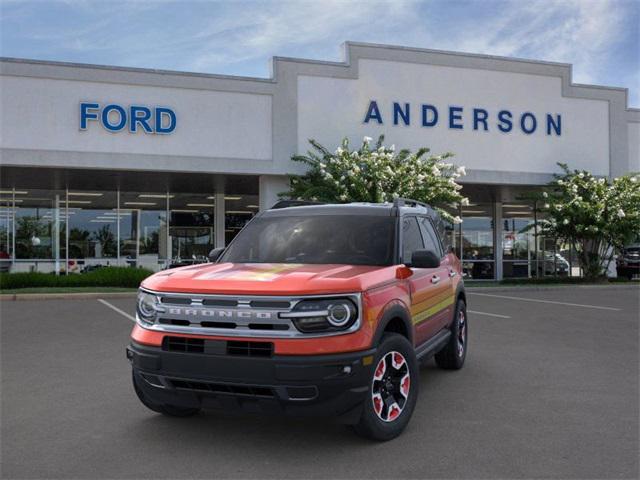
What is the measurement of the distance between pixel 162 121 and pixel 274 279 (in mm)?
16050

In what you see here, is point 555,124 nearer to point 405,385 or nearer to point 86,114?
point 86,114

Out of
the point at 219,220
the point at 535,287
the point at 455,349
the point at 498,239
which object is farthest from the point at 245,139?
the point at 455,349

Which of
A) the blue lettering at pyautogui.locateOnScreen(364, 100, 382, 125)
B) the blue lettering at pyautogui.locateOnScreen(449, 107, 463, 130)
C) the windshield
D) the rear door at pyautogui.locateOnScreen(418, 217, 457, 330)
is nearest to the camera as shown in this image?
the windshield

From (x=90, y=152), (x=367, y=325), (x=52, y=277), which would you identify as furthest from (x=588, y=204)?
(x=367, y=325)

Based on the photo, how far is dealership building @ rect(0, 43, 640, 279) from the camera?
61.6ft

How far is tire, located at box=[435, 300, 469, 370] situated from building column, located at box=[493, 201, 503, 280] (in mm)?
20728

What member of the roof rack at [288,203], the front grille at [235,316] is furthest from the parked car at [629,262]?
the front grille at [235,316]

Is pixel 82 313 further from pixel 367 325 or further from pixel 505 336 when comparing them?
Answer: pixel 367 325

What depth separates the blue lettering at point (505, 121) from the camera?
23344 mm

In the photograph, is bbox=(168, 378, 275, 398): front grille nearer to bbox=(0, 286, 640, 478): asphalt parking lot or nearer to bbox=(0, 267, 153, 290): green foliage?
bbox=(0, 286, 640, 478): asphalt parking lot

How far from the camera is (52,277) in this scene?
19094 millimetres

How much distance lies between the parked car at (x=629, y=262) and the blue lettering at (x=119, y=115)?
878 inches

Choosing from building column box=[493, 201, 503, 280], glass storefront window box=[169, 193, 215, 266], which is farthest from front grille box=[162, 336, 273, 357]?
building column box=[493, 201, 503, 280]

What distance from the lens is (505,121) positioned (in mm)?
23406
